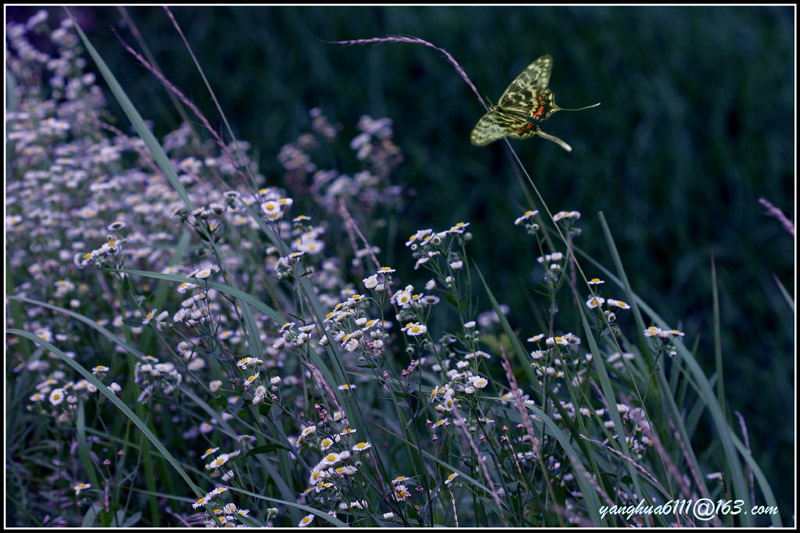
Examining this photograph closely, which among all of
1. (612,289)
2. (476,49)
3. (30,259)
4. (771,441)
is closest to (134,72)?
(476,49)

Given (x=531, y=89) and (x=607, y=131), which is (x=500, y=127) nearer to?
(x=531, y=89)

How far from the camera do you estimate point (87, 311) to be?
2652 mm

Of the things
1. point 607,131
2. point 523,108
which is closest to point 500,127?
point 523,108

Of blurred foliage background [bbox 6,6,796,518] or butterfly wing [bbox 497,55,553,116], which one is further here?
blurred foliage background [bbox 6,6,796,518]

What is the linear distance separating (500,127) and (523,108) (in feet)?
0.24

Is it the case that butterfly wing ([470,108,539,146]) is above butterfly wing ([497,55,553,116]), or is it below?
below

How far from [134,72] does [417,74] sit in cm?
247

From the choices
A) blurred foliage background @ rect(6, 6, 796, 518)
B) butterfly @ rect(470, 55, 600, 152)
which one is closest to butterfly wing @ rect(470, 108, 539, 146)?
butterfly @ rect(470, 55, 600, 152)

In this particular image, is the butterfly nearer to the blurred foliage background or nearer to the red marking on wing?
the red marking on wing

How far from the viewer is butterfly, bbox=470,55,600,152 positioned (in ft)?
5.47

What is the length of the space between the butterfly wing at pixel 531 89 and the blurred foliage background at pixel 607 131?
1925 mm

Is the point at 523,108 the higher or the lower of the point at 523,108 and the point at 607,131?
the higher

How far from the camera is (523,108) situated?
1.70m

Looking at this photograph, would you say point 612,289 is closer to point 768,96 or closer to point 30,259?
point 768,96
